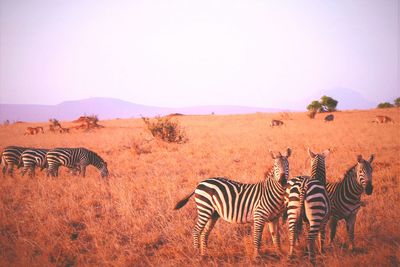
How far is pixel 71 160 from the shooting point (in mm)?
12031

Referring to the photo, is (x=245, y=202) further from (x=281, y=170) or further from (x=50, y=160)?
(x=50, y=160)

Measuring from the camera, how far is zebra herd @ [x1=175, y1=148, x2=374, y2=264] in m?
4.92

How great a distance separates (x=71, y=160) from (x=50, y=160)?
747 mm

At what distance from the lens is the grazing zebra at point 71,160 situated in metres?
11.8

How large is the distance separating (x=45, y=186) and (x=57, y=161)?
1639 mm

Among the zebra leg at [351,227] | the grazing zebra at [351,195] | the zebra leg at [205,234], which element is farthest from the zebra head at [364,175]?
the zebra leg at [205,234]

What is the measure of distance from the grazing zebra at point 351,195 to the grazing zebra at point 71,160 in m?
8.89

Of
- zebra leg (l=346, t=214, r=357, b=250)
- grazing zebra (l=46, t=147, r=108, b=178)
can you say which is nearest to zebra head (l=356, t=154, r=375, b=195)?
zebra leg (l=346, t=214, r=357, b=250)

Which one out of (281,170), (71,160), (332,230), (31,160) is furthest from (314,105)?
(281,170)

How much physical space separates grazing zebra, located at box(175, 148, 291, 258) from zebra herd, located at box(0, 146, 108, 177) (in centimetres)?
751

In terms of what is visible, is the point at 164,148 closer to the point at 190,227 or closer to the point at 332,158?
the point at 332,158

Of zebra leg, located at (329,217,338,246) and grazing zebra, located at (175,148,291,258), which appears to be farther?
zebra leg, located at (329,217,338,246)

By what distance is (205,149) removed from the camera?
18.4 metres

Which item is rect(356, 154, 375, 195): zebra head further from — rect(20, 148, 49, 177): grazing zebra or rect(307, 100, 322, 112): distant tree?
rect(307, 100, 322, 112): distant tree
